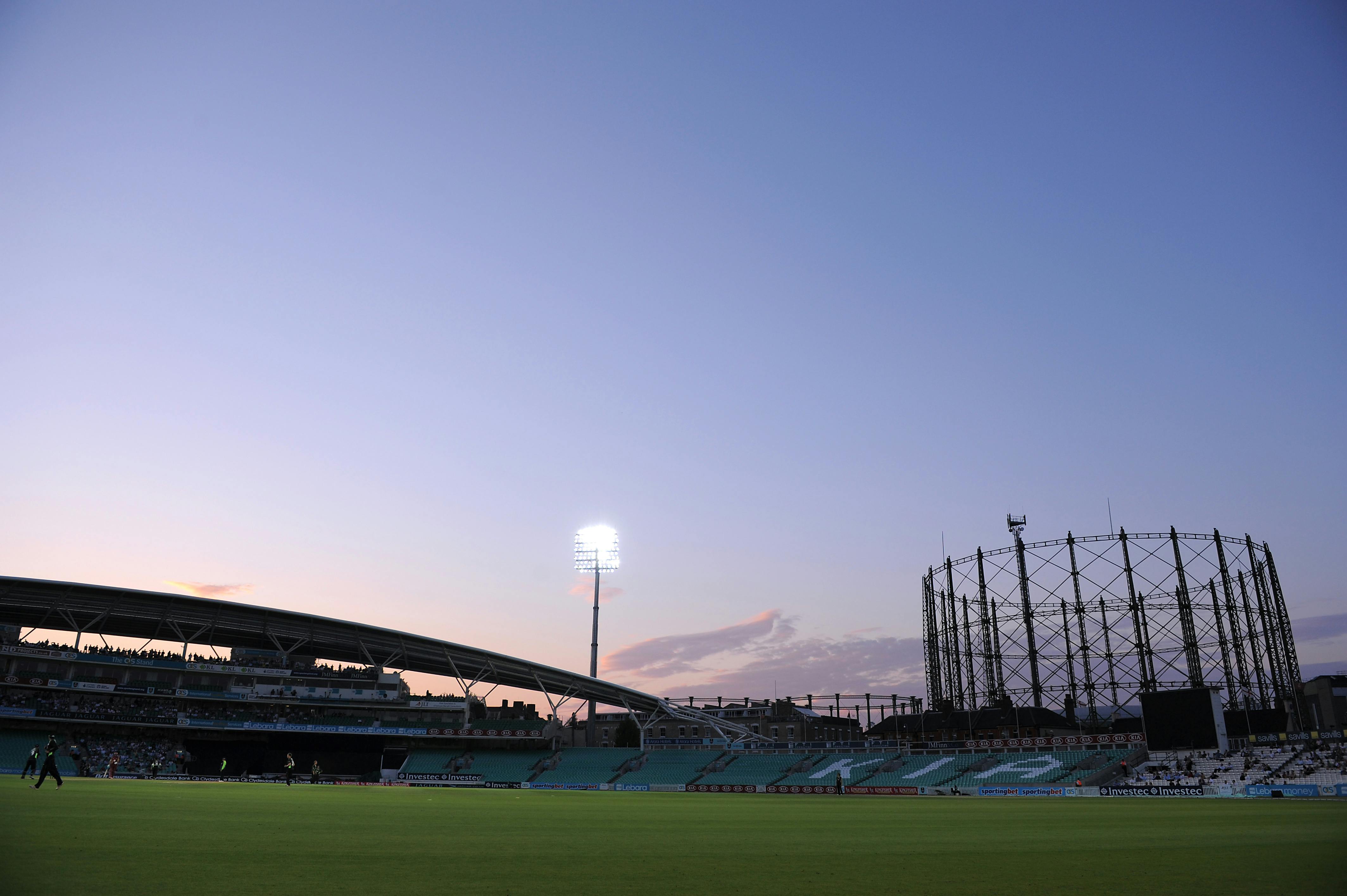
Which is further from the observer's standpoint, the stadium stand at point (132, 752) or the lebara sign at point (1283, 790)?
the stadium stand at point (132, 752)

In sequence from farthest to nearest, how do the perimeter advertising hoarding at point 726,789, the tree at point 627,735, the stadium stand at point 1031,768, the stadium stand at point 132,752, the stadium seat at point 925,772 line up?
the tree at point 627,735 < the stadium stand at point 132,752 < the perimeter advertising hoarding at point 726,789 < the stadium seat at point 925,772 < the stadium stand at point 1031,768

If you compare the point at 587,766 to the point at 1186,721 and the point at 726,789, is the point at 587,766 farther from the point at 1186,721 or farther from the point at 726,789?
the point at 1186,721

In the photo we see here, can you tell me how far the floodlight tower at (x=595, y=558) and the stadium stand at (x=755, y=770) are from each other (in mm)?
18547

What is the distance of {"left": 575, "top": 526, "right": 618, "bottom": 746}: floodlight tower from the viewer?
261ft

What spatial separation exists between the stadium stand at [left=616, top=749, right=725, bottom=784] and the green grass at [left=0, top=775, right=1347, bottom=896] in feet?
130

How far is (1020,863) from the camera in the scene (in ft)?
36.3

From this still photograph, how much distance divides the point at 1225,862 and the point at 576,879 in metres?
8.63

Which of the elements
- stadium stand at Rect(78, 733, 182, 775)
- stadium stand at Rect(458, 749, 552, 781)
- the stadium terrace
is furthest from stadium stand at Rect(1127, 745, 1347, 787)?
stadium stand at Rect(78, 733, 182, 775)

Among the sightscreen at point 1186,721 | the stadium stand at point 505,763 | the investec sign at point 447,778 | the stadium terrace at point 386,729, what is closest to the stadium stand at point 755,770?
the stadium terrace at point 386,729

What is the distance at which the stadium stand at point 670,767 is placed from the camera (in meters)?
62.0

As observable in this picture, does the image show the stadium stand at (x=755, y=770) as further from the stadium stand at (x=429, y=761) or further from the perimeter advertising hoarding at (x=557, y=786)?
the stadium stand at (x=429, y=761)

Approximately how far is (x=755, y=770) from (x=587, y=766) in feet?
48.7

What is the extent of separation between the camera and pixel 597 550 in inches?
3194

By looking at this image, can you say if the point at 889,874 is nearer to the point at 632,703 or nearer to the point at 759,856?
the point at 759,856
